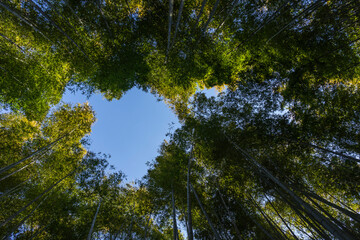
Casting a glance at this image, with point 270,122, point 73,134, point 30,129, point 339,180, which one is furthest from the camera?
point 73,134

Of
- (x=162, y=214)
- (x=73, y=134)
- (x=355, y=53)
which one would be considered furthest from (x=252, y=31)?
(x=73, y=134)

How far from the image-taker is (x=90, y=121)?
9.95 m

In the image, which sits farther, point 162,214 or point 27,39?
point 162,214

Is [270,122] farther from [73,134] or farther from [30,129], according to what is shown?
[30,129]

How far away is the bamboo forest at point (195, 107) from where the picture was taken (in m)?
5.73

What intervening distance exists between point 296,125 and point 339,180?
257 cm

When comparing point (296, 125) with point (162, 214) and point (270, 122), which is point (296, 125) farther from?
point (162, 214)

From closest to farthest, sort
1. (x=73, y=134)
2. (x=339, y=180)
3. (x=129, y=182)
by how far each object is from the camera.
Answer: (x=339, y=180) → (x=73, y=134) → (x=129, y=182)

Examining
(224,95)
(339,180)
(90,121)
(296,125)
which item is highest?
(90,121)

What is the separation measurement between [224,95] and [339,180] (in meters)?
5.48

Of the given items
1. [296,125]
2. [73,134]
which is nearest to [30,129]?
[73,134]

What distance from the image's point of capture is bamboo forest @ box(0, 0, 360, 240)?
5.73 metres

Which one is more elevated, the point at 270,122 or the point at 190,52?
the point at 190,52

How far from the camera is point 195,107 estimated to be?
820cm
